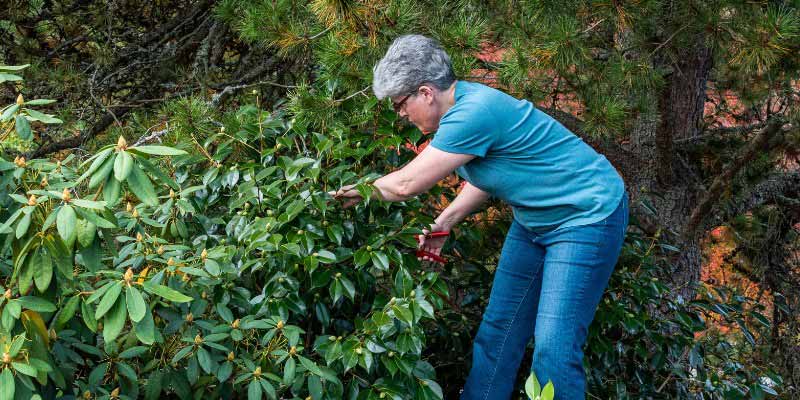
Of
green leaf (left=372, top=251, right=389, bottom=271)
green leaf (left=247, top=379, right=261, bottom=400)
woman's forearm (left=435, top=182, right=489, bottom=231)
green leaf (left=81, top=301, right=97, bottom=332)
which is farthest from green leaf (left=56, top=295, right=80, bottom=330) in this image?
woman's forearm (left=435, top=182, right=489, bottom=231)

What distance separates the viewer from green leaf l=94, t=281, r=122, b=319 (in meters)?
1.69

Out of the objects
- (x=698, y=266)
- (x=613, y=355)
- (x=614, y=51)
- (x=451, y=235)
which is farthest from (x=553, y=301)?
(x=698, y=266)

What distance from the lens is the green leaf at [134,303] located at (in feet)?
5.53

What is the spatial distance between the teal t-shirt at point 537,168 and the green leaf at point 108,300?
958mm

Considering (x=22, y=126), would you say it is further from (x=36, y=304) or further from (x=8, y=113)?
(x=36, y=304)

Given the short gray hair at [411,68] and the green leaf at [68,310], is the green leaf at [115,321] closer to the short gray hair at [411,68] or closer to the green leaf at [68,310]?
the green leaf at [68,310]

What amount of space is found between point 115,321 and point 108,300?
0.05 meters

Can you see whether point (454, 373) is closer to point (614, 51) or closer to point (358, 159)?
point (358, 159)

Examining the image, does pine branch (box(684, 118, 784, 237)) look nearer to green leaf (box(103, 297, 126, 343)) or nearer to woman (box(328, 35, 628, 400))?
woman (box(328, 35, 628, 400))

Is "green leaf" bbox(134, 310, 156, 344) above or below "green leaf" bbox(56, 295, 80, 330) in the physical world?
above

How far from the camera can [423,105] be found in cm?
229

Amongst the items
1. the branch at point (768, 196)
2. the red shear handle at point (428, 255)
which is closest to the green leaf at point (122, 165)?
the red shear handle at point (428, 255)

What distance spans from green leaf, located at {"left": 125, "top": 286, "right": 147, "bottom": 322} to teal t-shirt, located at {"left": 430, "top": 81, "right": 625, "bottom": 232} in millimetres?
931

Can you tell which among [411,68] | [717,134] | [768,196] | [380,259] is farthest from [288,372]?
[768,196]
